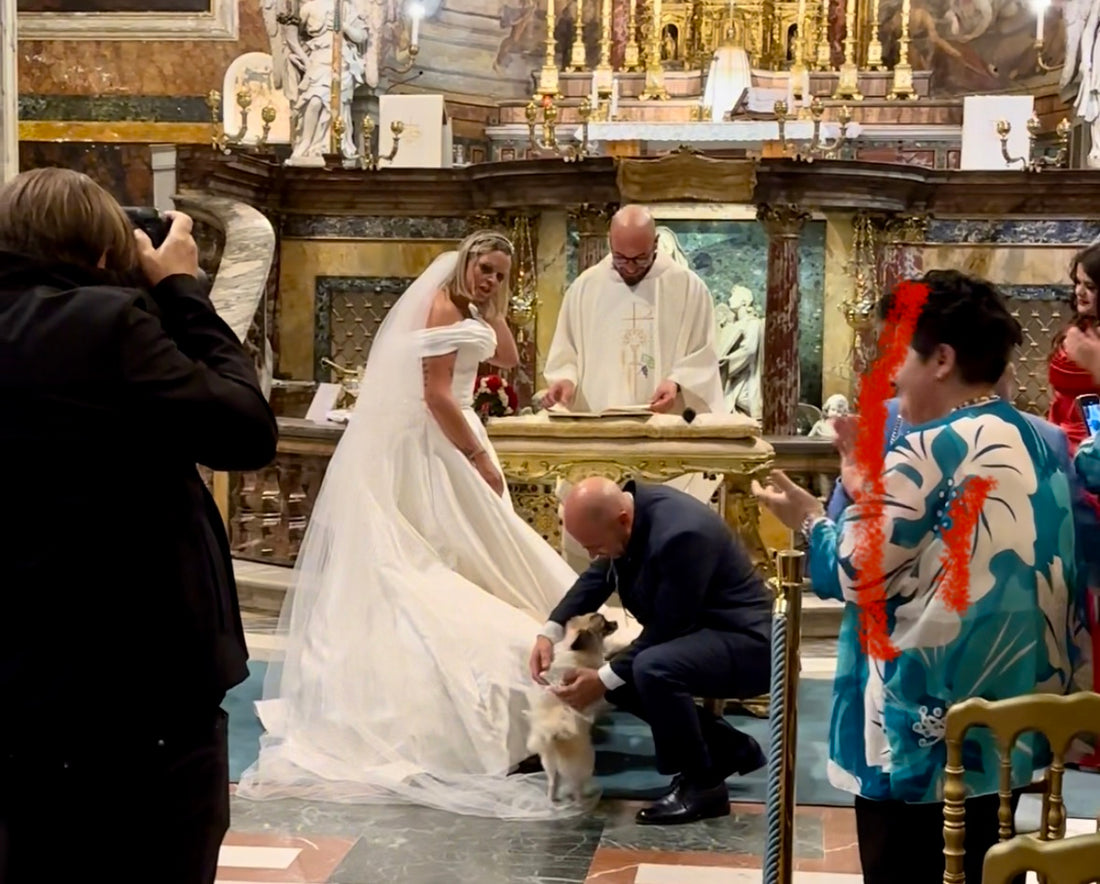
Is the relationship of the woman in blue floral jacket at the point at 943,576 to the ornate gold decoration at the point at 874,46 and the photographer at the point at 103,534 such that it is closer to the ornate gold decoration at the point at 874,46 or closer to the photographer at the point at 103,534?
the photographer at the point at 103,534

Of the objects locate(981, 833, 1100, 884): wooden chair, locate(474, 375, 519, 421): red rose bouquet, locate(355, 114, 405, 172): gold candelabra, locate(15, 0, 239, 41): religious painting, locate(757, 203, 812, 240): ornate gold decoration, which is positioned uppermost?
locate(15, 0, 239, 41): religious painting

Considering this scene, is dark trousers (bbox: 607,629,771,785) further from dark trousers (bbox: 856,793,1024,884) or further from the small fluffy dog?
dark trousers (bbox: 856,793,1024,884)

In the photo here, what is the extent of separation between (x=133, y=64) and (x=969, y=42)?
7.94m

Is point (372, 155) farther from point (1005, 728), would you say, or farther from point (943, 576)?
point (1005, 728)

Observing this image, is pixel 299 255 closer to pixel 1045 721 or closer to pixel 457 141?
pixel 457 141

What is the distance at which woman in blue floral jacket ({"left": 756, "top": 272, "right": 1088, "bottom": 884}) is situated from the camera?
106 inches

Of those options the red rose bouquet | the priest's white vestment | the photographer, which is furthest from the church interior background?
the photographer

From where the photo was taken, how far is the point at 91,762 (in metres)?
2.29

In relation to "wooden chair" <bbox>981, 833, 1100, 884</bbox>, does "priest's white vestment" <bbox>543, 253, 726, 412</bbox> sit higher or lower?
higher

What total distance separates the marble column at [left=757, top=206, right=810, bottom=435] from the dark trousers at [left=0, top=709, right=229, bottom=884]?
Answer: 25.6 ft

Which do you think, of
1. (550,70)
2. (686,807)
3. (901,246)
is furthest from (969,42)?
(686,807)

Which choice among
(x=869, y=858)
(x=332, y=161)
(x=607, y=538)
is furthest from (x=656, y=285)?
(x=332, y=161)

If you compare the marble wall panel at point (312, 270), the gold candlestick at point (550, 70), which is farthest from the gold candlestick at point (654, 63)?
the marble wall panel at point (312, 270)

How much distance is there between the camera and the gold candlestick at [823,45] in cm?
1482
